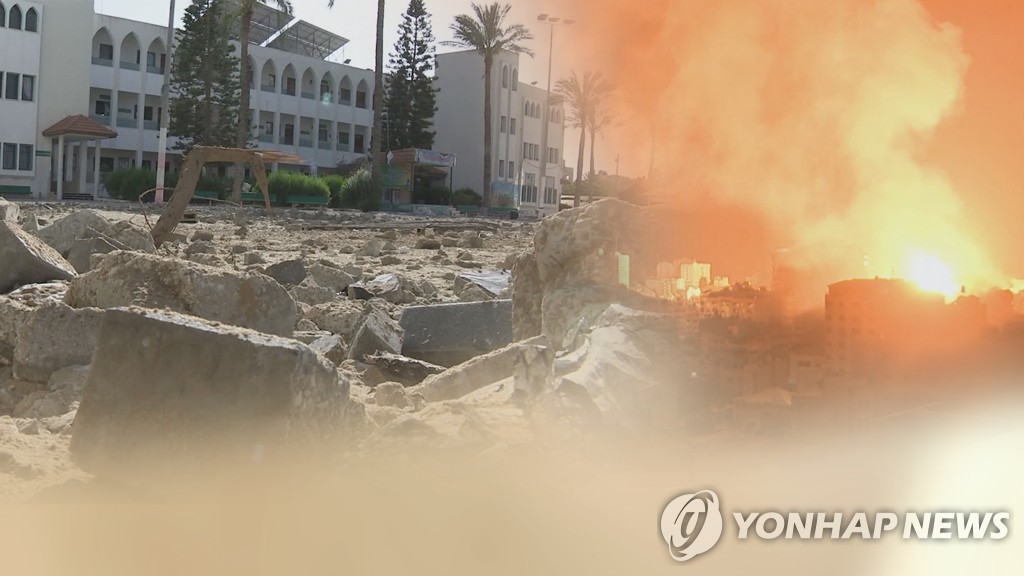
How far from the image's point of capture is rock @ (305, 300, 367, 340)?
7.75m

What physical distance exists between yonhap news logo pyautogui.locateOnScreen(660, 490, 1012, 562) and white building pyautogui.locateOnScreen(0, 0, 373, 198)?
40.2 m

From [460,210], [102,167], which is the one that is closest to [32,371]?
[460,210]

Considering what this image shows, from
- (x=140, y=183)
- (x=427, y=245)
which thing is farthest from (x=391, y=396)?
(x=140, y=183)

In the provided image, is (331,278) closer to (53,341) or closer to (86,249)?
(86,249)

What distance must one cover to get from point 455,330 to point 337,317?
4.05 feet

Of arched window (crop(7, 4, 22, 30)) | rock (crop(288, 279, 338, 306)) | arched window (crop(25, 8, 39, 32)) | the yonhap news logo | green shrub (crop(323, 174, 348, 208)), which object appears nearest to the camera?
the yonhap news logo

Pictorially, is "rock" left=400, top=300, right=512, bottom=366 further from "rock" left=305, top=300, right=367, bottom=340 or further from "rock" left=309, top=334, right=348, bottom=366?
"rock" left=305, top=300, right=367, bottom=340

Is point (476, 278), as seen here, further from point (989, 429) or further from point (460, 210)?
point (460, 210)

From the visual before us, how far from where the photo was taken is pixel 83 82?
151 feet

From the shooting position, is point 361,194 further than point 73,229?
Yes

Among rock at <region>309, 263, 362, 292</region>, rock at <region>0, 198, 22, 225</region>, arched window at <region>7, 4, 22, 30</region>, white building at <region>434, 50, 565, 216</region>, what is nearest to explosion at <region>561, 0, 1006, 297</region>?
rock at <region>309, 263, 362, 292</region>

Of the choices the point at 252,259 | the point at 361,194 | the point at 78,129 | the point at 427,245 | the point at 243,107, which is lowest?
the point at 252,259

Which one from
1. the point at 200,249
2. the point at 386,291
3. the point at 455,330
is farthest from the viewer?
the point at 200,249

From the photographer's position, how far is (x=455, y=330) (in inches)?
281
